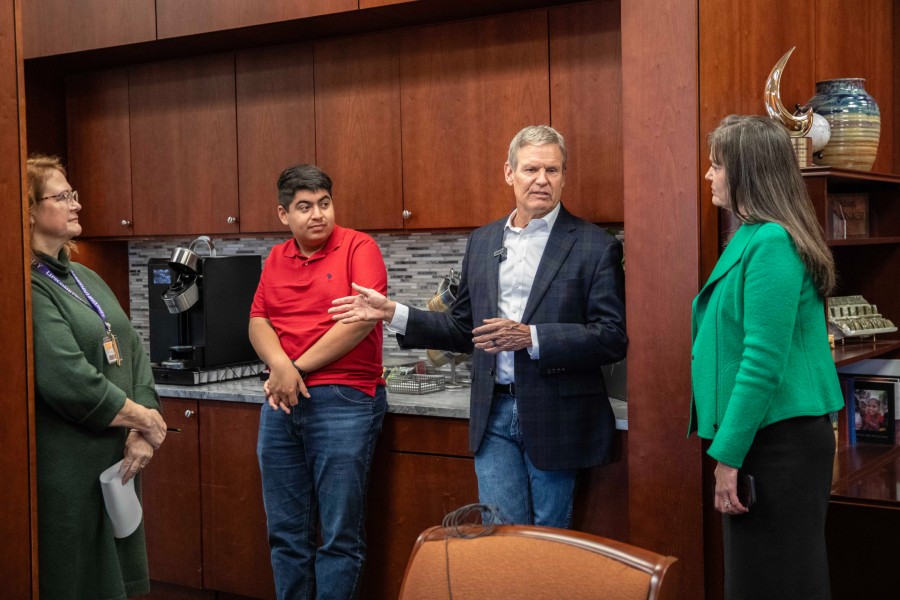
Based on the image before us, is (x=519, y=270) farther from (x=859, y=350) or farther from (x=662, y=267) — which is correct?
(x=859, y=350)

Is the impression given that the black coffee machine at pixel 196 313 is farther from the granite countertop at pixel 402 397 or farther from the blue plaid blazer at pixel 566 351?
the blue plaid blazer at pixel 566 351

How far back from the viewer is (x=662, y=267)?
105 inches

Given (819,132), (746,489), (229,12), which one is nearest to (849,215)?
(819,132)

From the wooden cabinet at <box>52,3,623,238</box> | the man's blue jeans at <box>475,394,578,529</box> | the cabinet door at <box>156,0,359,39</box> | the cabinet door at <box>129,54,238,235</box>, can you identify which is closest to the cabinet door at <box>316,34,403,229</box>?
the wooden cabinet at <box>52,3,623,238</box>

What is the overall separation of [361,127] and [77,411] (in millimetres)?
1740

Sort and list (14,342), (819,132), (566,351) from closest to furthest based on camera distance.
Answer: (14,342), (566,351), (819,132)

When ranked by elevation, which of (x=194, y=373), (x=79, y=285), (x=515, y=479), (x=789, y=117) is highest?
(x=789, y=117)

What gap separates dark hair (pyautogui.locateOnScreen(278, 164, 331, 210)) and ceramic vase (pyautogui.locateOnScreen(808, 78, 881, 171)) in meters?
1.55

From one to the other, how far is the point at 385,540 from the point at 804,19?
219 centimetres

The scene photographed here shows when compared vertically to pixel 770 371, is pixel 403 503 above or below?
below

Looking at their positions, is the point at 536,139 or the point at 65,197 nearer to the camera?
the point at 65,197

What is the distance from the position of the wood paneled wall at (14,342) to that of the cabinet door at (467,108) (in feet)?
5.75

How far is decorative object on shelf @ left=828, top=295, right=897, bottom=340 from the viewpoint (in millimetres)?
3213

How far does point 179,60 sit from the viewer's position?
13.7 feet
